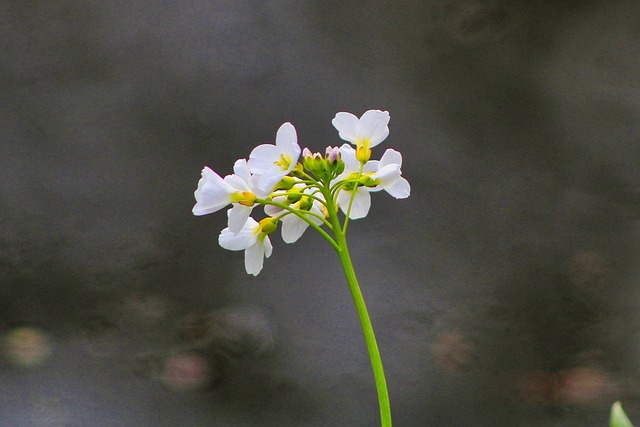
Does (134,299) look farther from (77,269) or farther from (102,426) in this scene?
(102,426)

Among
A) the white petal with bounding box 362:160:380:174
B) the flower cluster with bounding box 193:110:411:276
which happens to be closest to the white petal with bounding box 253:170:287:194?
the flower cluster with bounding box 193:110:411:276

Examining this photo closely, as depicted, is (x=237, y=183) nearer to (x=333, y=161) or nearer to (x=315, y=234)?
(x=333, y=161)

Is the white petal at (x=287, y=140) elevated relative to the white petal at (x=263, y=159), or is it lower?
elevated

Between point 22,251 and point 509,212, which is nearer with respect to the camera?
point 22,251

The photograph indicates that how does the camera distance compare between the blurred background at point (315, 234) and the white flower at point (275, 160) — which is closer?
the white flower at point (275, 160)

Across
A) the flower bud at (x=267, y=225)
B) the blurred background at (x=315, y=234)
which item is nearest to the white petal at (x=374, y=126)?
the flower bud at (x=267, y=225)

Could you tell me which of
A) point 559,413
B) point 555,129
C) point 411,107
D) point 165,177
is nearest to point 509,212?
point 555,129

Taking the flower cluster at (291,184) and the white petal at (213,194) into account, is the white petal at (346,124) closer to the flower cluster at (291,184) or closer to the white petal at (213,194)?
the flower cluster at (291,184)
